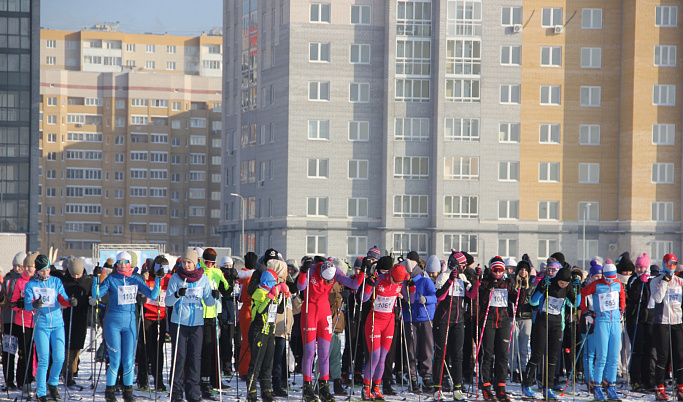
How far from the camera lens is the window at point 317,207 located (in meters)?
68.7

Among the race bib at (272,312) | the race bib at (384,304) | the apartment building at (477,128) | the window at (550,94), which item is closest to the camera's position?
the race bib at (272,312)

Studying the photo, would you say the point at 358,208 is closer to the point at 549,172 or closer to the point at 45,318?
the point at 549,172

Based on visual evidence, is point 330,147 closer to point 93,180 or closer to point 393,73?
point 393,73

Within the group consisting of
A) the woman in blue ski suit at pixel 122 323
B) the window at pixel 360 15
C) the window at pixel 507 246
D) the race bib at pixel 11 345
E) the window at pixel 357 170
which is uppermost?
the window at pixel 360 15

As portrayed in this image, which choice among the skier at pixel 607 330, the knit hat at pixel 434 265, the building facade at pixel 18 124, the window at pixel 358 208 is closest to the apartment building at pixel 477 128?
the window at pixel 358 208

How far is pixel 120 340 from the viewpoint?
13.0m

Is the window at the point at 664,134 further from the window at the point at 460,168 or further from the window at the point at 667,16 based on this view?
the window at the point at 460,168

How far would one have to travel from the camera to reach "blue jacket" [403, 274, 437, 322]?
1470 cm

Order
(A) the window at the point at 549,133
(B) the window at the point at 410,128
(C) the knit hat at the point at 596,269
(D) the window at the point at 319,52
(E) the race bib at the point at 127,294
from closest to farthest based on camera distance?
(E) the race bib at the point at 127,294, (C) the knit hat at the point at 596,269, (B) the window at the point at 410,128, (D) the window at the point at 319,52, (A) the window at the point at 549,133

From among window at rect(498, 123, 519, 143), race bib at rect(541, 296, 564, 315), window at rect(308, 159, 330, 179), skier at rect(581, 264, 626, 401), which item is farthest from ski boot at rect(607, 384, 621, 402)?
window at rect(498, 123, 519, 143)

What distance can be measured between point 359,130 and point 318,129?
3.24m

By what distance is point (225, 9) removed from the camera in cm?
8200

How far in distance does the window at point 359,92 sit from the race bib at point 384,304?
5646cm

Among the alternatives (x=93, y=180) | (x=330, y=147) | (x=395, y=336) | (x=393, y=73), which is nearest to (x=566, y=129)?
(x=393, y=73)
